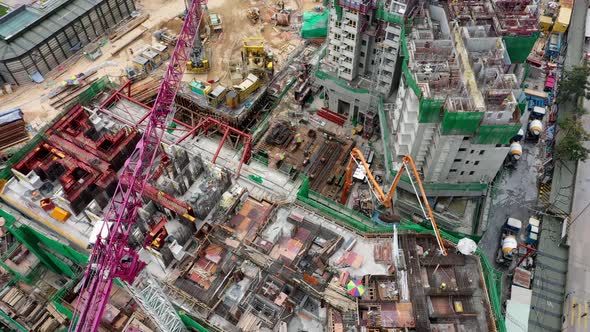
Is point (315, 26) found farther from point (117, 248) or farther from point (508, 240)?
point (117, 248)

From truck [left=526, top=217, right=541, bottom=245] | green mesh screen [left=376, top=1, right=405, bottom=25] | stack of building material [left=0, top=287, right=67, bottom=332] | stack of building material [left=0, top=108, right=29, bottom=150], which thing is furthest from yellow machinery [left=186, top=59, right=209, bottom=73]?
truck [left=526, top=217, right=541, bottom=245]

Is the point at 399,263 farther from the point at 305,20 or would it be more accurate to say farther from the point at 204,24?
the point at 204,24

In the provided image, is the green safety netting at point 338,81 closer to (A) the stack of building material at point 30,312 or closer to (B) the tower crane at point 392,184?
(B) the tower crane at point 392,184

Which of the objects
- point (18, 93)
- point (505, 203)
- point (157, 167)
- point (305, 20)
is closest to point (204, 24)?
point (305, 20)

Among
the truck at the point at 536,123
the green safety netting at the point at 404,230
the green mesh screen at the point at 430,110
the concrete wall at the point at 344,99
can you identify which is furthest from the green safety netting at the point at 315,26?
the green safety netting at the point at 404,230

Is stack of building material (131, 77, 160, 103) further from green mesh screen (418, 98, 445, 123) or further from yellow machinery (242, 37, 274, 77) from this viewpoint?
green mesh screen (418, 98, 445, 123)

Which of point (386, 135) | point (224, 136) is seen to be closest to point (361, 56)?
point (386, 135)

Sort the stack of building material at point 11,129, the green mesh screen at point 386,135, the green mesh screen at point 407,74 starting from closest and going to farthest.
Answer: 1. the green mesh screen at point 407,74
2. the green mesh screen at point 386,135
3. the stack of building material at point 11,129
